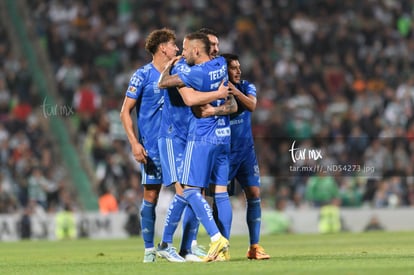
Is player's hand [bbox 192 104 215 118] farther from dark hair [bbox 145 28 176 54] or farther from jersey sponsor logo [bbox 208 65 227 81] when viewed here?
dark hair [bbox 145 28 176 54]

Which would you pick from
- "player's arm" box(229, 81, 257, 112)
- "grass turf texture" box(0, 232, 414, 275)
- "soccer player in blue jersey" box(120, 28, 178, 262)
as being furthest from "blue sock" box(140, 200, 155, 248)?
"player's arm" box(229, 81, 257, 112)

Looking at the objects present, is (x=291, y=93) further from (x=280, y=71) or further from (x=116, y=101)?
(x=116, y=101)

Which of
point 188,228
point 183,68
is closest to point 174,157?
point 188,228

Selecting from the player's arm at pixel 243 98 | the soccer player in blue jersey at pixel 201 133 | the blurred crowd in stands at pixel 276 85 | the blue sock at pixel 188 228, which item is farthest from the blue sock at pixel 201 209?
the blurred crowd in stands at pixel 276 85

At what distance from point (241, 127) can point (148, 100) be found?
1.09 meters

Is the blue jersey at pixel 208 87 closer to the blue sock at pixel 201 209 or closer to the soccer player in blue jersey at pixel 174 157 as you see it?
the soccer player in blue jersey at pixel 174 157

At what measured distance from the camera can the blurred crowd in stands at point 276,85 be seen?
75.9 feet

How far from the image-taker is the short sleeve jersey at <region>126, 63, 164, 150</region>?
1242cm

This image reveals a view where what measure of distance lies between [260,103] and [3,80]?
6.09 m

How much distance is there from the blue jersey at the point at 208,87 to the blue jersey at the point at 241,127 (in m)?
0.87

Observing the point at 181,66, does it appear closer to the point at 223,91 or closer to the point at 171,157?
the point at 223,91

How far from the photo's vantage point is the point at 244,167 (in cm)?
1270

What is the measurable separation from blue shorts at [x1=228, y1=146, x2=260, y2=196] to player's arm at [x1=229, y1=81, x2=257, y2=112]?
53 cm

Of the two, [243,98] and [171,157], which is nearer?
[171,157]
